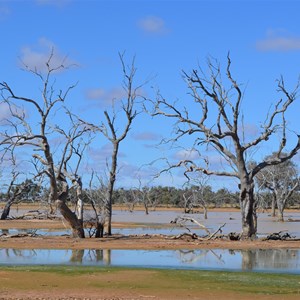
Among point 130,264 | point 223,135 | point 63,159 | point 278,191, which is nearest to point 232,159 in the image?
point 223,135

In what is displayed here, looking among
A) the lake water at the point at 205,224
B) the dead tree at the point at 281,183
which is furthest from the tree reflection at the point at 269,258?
the dead tree at the point at 281,183

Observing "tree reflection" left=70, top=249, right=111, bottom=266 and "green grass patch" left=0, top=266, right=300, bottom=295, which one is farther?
"tree reflection" left=70, top=249, right=111, bottom=266

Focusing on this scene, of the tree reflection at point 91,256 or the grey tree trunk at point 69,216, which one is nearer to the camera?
the tree reflection at point 91,256

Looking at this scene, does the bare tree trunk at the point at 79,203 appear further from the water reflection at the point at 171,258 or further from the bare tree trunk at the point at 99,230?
the water reflection at the point at 171,258

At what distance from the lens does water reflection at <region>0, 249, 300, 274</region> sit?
911 inches

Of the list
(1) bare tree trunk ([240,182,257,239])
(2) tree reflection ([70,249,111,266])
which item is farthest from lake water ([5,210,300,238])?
(2) tree reflection ([70,249,111,266])

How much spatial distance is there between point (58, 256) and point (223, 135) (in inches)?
458

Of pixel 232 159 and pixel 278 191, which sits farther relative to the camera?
pixel 278 191

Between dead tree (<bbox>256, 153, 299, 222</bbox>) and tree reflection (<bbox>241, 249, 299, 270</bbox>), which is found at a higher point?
dead tree (<bbox>256, 153, 299, 222</bbox>)

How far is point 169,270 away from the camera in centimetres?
2125

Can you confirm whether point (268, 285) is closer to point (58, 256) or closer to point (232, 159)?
point (58, 256)

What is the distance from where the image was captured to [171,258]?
25969mm

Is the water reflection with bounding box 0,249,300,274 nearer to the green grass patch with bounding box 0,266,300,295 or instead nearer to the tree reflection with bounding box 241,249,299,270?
the tree reflection with bounding box 241,249,299,270

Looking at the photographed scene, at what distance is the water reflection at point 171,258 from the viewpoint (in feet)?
75.9
